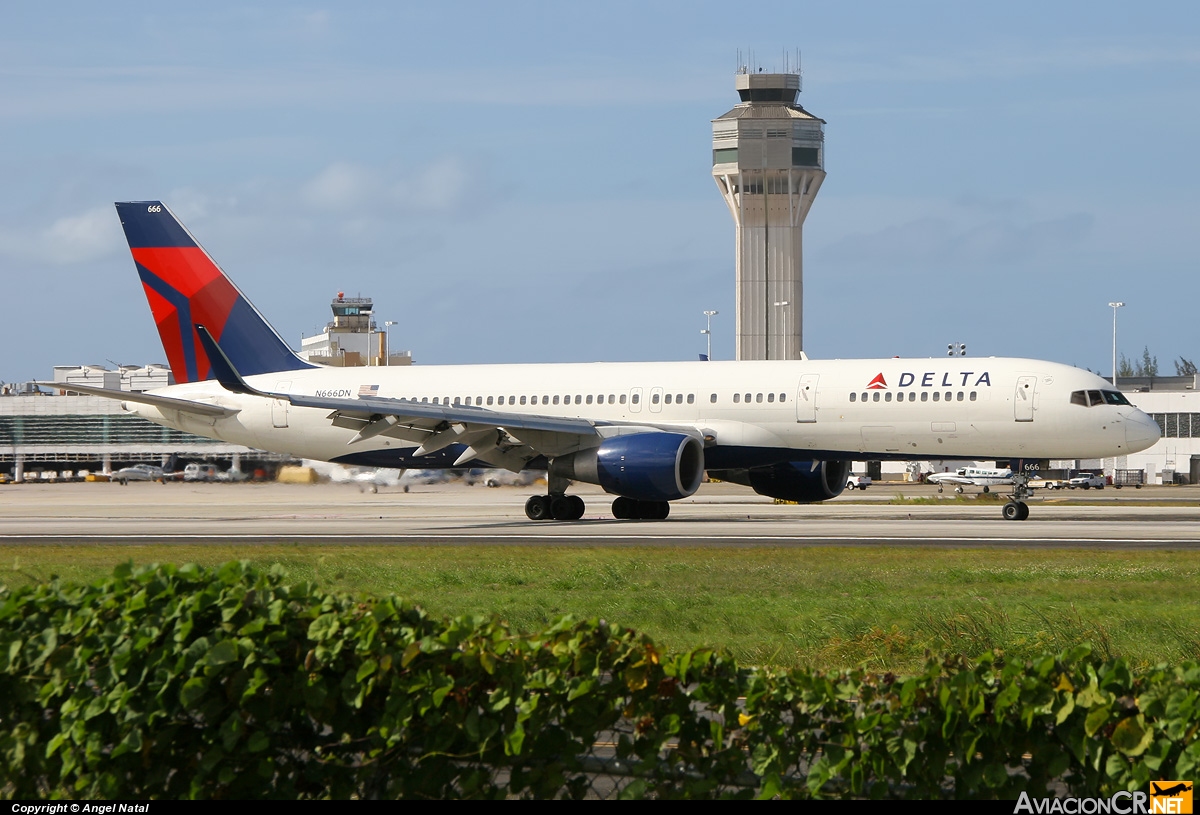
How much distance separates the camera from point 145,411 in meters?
40.9

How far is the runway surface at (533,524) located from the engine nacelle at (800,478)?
72cm

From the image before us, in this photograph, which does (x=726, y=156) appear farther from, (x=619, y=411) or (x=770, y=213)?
(x=619, y=411)

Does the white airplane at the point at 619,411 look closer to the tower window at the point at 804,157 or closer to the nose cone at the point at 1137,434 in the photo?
the nose cone at the point at 1137,434

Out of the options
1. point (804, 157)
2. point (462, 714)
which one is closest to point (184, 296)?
point (462, 714)

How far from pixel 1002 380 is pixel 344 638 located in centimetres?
2938

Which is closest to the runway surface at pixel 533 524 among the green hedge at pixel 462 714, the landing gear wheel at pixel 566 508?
the landing gear wheel at pixel 566 508

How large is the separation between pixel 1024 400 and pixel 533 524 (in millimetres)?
12717

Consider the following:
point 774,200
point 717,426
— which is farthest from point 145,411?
point 774,200

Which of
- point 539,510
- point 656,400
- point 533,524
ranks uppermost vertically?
point 656,400

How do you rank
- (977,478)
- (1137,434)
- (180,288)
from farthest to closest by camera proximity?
(977,478) < (180,288) < (1137,434)

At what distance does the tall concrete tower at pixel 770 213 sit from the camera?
14925 cm

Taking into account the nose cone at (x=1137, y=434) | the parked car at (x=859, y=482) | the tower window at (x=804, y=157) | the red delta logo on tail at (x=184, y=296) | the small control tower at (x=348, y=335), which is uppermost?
the tower window at (x=804, y=157)

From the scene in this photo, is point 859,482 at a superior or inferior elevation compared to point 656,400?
inferior

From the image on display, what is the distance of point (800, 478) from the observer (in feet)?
120
